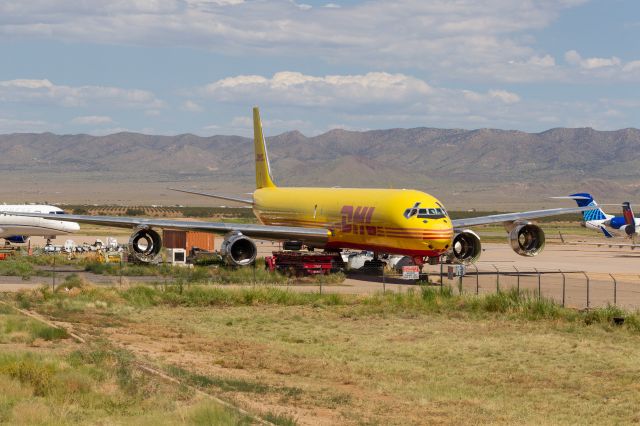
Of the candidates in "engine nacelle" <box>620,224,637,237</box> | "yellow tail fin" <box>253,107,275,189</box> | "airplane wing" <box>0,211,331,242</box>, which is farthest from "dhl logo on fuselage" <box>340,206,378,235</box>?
"engine nacelle" <box>620,224,637,237</box>

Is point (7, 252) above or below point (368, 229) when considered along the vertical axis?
below

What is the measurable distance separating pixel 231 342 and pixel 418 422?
10.9 metres

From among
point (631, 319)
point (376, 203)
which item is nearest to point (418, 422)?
point (631, 319)

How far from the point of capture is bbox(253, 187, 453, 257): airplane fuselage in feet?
153

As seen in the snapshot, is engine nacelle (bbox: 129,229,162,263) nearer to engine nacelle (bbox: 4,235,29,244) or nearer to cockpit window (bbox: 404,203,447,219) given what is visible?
cockpit window (bbox: 404,203,447,219)

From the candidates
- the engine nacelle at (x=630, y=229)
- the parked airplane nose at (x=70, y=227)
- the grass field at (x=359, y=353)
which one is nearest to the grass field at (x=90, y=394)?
the grass field at (x=359, y=353)

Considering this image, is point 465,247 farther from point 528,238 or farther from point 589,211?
point 589,211

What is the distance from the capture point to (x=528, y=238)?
54.1 m

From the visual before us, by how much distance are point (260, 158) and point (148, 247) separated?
57.5 ft

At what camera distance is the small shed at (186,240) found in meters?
65.1

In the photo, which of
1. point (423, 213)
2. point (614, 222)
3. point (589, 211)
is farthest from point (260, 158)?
point (589, 211)

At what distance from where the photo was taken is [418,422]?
19531 millimetres

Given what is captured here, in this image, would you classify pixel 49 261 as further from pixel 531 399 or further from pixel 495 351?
pixel 531 399

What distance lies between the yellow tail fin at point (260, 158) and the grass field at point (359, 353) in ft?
92.1
